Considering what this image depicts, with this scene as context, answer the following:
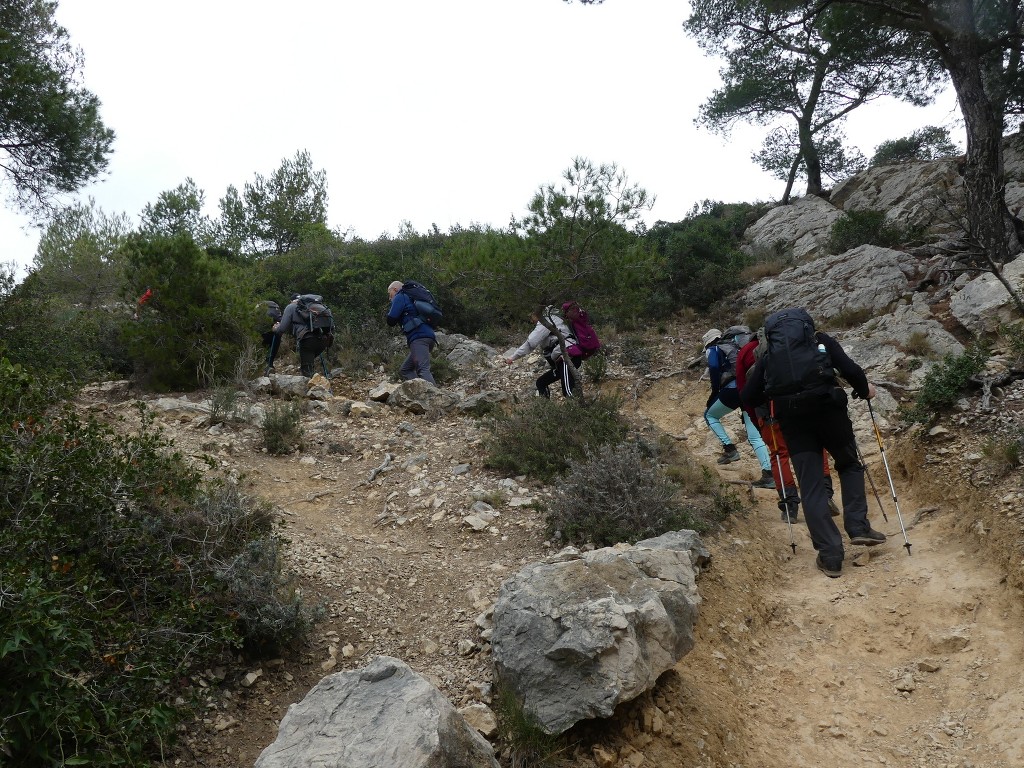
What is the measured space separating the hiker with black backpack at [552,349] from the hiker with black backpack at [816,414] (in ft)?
12.1

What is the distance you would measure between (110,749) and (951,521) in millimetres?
5333

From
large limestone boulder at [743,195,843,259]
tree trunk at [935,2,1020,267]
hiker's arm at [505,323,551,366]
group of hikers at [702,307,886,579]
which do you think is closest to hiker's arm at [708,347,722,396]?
group of hikers at [702,307,886,579]

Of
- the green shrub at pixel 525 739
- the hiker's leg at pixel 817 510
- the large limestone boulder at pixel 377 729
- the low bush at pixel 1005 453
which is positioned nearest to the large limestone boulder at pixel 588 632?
the green shrub at pixel 525 739

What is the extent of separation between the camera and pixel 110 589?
3115mm

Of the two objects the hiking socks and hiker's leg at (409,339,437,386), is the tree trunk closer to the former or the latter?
the hiking socks

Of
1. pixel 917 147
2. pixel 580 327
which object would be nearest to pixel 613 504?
pixel 580 327

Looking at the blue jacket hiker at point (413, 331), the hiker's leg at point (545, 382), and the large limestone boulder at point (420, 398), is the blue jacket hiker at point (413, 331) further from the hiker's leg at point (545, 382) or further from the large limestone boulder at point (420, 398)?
the hiker's leg at point (545, 382)

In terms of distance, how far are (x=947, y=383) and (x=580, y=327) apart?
4073 mm

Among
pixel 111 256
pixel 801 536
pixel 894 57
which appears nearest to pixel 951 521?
pixel 801 536

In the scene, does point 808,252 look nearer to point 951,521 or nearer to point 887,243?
point 887,243

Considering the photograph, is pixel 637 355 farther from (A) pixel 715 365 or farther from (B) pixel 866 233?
(B) pixel 866 233

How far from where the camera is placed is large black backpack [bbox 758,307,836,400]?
15.5ft

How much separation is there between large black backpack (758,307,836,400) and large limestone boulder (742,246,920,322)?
7027 mm

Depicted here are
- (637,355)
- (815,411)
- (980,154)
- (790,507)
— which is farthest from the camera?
(637,355)
